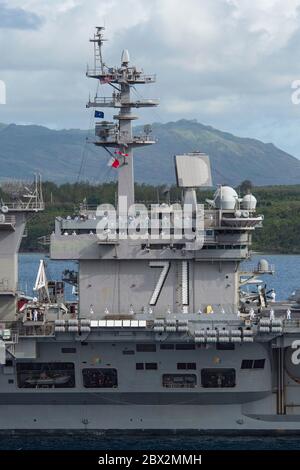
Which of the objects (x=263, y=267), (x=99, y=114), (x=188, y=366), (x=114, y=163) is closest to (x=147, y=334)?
(x=188, y=366)

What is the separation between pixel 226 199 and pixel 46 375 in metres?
7.30

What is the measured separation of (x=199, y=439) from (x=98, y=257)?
6.00 m

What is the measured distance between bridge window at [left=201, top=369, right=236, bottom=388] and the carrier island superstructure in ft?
0.09

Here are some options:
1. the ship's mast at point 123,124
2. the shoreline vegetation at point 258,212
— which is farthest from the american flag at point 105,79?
the shoreline vegetation at point 258,212

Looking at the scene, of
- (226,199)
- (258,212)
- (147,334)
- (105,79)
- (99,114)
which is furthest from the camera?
(258,212)

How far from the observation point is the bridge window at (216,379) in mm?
32469

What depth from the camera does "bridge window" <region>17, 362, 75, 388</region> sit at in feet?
107

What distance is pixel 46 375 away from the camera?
107 ft

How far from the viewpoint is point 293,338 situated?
32.1 meters

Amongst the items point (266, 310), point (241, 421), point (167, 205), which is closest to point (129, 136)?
point (167, 205)

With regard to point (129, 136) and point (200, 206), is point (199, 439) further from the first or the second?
point (129, 136)

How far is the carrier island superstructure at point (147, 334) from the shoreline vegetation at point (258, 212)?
22.4 metres

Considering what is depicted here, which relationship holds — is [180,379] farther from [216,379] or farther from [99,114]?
[99,114]

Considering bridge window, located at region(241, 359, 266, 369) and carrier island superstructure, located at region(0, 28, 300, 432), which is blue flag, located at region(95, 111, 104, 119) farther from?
bridge window, located at region(241, 359, 266, 369)
